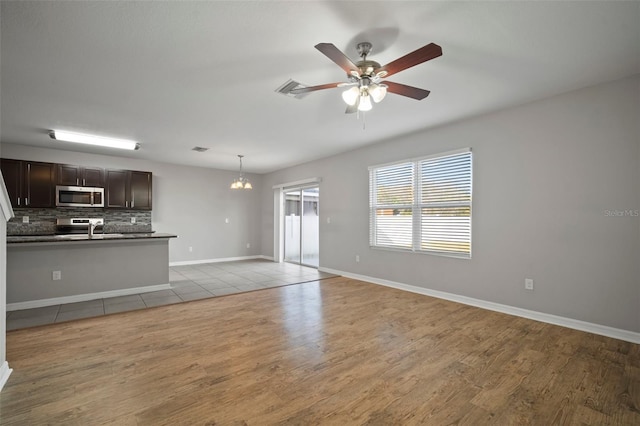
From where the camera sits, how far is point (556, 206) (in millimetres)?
3242

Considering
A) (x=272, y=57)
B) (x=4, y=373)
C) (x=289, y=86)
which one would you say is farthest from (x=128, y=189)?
(x=272, y=57)

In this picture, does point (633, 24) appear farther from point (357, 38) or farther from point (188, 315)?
point (188, 315)

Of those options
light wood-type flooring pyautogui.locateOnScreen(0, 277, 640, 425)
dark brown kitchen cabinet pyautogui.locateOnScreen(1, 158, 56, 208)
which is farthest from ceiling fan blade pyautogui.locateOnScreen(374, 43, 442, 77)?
dark brown kitchen cabinet pyautogui.locateOnScreen(1, 158, 56, 208)

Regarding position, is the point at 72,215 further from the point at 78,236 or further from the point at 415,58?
the point at 415,58

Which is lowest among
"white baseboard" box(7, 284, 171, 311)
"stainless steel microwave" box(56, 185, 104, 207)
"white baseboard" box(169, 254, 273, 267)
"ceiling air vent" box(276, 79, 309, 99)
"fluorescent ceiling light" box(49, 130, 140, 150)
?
"white baseboard" box(169, 254, 273, 267)

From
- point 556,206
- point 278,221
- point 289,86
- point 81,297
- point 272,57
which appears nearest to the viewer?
point 272,57

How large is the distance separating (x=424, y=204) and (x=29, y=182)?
22.8 ft

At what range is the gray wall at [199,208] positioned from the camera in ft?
22.6

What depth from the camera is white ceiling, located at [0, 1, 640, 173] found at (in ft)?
6.38

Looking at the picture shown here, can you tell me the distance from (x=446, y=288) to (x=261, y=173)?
19.9ft

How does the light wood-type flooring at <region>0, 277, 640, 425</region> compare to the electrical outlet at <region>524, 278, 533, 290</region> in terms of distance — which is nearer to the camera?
the light wood-type flooring at <region>0, 277, 640, 425</region>

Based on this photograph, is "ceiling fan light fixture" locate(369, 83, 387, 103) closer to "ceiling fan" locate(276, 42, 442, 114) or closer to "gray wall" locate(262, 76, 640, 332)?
"ceiling fan" locate(276, 42, 442, 114)

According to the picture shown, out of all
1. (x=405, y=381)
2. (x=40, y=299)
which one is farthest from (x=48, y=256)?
(x=405, y=381)

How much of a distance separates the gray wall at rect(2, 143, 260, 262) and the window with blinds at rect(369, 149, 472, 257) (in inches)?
171
